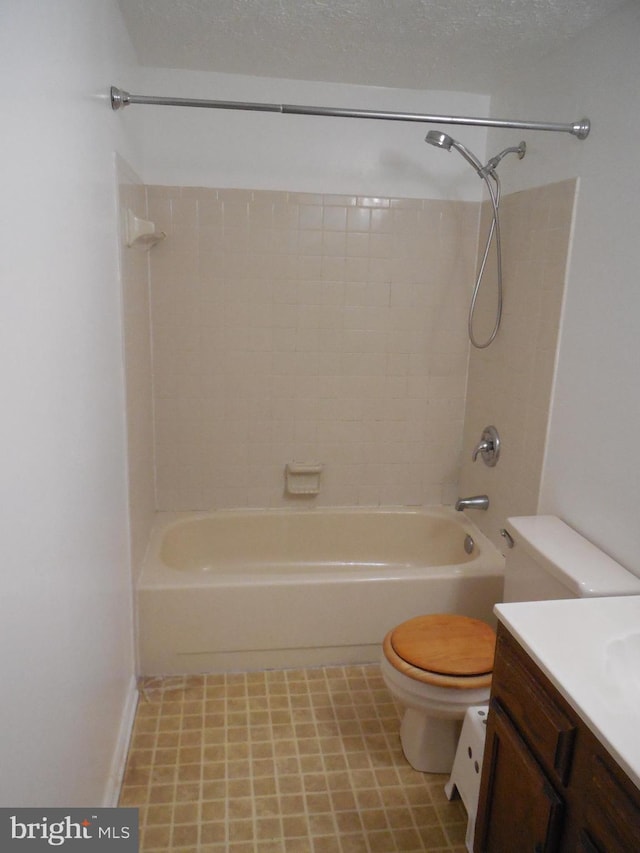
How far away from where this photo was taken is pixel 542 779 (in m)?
1.27

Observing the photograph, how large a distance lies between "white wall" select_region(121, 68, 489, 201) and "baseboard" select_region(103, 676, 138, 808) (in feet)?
6.67

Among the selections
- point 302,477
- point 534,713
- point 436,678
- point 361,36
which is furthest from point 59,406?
point 302,477

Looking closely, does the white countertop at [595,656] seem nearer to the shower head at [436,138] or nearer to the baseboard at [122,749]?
the baseboard at [122,749]

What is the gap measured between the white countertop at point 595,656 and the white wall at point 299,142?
2.00 meters

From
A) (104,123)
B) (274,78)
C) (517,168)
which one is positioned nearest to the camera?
(104,123)

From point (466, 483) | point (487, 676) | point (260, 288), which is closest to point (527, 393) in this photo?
point (466, 483)

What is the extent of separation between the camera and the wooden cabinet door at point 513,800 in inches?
48.9

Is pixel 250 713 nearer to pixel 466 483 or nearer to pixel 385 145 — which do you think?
pixel 466 483

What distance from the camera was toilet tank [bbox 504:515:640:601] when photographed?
165cm

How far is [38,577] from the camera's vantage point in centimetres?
109

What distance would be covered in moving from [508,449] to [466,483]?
535mm

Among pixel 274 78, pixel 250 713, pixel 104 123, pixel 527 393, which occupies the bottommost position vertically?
pixel 250 713

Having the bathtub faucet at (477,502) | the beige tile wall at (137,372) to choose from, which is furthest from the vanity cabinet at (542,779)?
the beige tile wall at (137,372)

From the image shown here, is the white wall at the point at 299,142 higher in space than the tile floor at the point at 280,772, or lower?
higher
